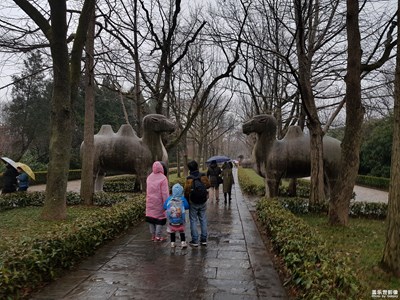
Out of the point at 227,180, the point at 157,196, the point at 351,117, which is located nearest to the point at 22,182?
the point at 227,180

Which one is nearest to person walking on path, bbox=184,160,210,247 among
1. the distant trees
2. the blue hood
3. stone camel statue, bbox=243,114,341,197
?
the blue hood

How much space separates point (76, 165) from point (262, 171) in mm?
25987

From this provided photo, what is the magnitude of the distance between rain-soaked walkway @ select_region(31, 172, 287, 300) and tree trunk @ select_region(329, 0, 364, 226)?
7.86ft

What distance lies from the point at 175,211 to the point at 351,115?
15.4 feet

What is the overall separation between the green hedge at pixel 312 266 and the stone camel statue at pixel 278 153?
17.9 feet

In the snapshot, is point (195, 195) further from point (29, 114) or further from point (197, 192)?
point (29, 114)

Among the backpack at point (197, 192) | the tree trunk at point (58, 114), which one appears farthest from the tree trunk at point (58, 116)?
the backpack at point (197, 192)

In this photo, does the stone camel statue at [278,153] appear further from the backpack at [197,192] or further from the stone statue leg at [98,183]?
the stone statue leg at [98,183]

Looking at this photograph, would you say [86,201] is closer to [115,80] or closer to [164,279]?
[115,80]

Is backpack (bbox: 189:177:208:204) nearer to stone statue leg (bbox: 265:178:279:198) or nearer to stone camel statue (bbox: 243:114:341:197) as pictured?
stone camel statue (bbox: 243:114:341:197)

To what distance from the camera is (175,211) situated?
6418 millimetres

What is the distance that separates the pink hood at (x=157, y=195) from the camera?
267 inches

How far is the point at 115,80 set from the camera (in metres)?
15.5

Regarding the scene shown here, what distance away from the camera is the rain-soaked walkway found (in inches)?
173
